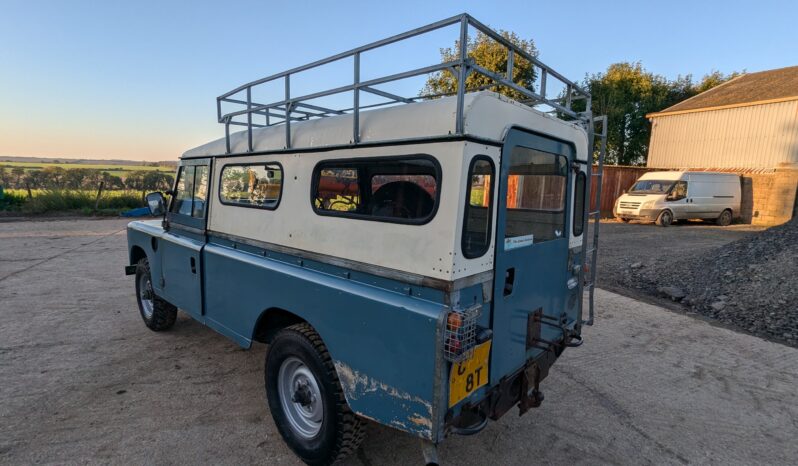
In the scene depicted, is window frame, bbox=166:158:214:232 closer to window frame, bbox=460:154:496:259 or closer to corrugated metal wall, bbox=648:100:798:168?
window frame, bbox=460:154:496:259

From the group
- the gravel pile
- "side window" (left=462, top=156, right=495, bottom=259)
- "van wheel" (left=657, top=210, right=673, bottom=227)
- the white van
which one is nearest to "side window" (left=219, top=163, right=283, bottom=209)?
"side window" (left=462, top=156, right=495, bottom=259)

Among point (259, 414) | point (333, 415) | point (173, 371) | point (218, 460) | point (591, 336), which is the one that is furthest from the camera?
point (591, 336)

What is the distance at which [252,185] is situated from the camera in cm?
336

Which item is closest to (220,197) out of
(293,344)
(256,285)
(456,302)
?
(256,285)

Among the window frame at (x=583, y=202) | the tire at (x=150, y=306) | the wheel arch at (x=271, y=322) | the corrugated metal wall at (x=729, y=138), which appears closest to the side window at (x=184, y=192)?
the tire at (x=150, y=306)

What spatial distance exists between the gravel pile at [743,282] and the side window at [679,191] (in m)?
6.86

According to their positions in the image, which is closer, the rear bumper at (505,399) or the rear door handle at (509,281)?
the rear bumper at (505,399)

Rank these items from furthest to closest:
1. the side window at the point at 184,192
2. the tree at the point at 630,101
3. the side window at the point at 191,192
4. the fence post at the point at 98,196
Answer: the tree at the point at 630,101, the fence post at the point at 98,196, the side window at the point at 184,192, the side window at the point at 191,192

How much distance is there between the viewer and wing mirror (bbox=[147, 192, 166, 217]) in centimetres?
430

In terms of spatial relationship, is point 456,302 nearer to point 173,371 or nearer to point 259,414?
point 259,414

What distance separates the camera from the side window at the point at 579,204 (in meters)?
3.34

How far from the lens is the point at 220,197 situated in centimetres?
363

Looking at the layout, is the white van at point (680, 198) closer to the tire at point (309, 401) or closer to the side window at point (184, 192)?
the side window at point (184, 192)

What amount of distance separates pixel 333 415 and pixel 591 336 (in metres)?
3.67
